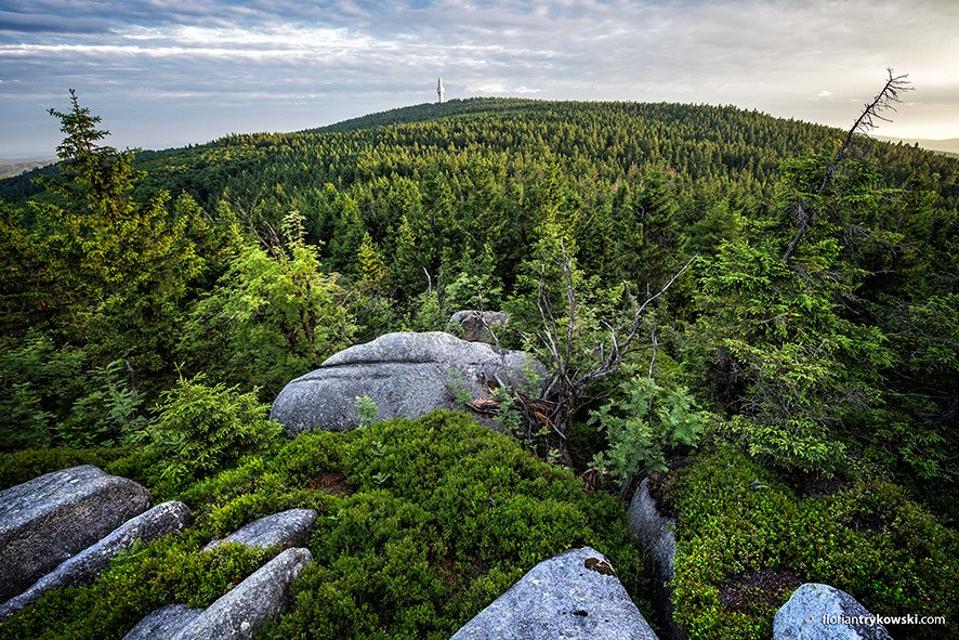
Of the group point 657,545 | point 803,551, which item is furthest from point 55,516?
point 803,551

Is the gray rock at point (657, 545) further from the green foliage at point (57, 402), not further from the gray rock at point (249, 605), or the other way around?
the green foliage at point (57, 402)

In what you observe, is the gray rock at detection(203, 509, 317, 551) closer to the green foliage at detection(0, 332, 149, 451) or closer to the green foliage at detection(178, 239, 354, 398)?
the green foliage at detection(0, 332, 149, 451)

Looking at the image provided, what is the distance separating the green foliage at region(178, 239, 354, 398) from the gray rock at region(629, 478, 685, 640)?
467 inches

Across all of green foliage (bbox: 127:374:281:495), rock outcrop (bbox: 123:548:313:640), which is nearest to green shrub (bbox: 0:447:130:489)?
green foliage (bbox: 127:374:281:495)

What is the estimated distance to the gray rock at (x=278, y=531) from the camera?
20.7 feet

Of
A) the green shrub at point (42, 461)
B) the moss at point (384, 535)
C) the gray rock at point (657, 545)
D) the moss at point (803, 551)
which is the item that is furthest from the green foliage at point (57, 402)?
the moss at point (803, 551)

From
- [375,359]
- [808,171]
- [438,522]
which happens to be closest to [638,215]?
[808,171]

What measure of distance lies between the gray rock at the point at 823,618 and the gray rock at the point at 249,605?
238 inches

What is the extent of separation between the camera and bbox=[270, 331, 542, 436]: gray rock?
442 inches

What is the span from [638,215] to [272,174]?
106 m

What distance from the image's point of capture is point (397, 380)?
1191 centimetres

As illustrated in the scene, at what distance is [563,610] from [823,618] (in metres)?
2.76

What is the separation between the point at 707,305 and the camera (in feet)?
34.4

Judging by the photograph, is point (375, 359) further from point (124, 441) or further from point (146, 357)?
point (146, 357)
